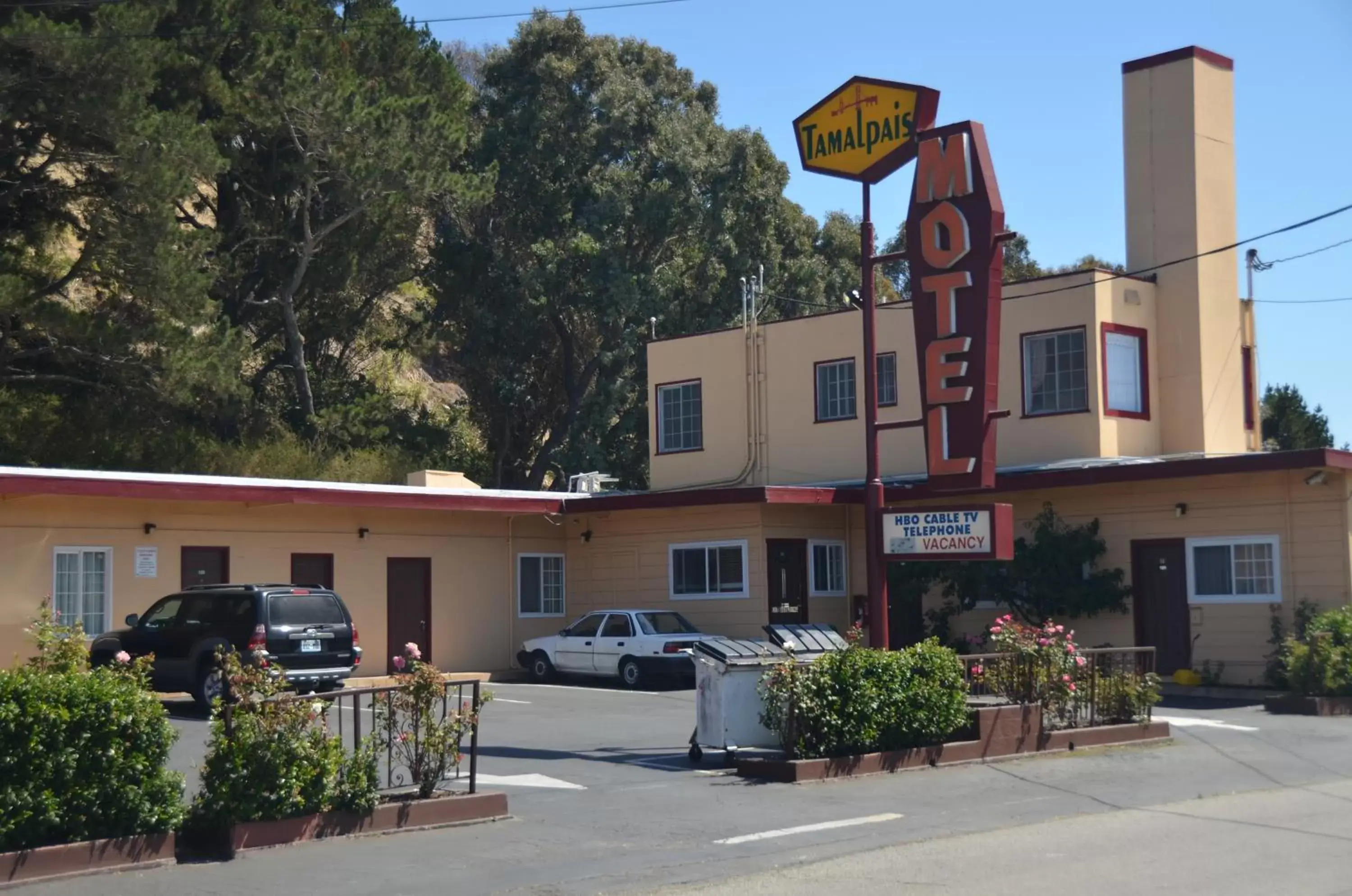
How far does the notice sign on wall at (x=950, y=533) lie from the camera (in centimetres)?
1686

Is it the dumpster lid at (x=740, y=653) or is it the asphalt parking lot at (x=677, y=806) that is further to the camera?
the dumpster lid at (x=740, y=653)

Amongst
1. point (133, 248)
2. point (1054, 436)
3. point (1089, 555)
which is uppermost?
point (133, 248)

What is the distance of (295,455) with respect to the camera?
126 ft

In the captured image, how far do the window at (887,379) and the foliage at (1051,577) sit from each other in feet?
14.7

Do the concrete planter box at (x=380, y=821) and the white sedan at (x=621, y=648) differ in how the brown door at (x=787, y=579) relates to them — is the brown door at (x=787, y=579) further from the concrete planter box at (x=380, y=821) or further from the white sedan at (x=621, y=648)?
the concrete planter box at (x=380, y=821)

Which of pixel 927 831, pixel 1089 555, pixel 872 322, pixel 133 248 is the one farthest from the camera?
pixel 133 248

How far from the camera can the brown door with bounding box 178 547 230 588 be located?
25062 millimetres

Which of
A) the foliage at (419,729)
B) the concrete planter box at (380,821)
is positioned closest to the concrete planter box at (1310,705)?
the concrete planter box at (380,821)

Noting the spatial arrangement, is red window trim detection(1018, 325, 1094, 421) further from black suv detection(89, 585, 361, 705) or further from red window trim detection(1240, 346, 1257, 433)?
black suv detection(89, 585, 361, 705)

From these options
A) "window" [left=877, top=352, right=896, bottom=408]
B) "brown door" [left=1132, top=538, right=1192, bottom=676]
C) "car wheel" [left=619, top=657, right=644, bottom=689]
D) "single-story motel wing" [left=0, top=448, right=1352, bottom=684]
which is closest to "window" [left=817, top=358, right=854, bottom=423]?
"window" [left=877, top=352, right=896, bottom=408]

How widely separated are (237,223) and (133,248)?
7726mm

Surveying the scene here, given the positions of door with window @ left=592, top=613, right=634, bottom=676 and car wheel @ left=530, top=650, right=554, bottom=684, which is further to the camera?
car wheel @ left=530, top=650, right=554, bottom=684

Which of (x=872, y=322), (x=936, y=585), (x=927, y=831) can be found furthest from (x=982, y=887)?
(x=936, y=585)

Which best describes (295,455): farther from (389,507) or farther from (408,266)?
(389,507)
